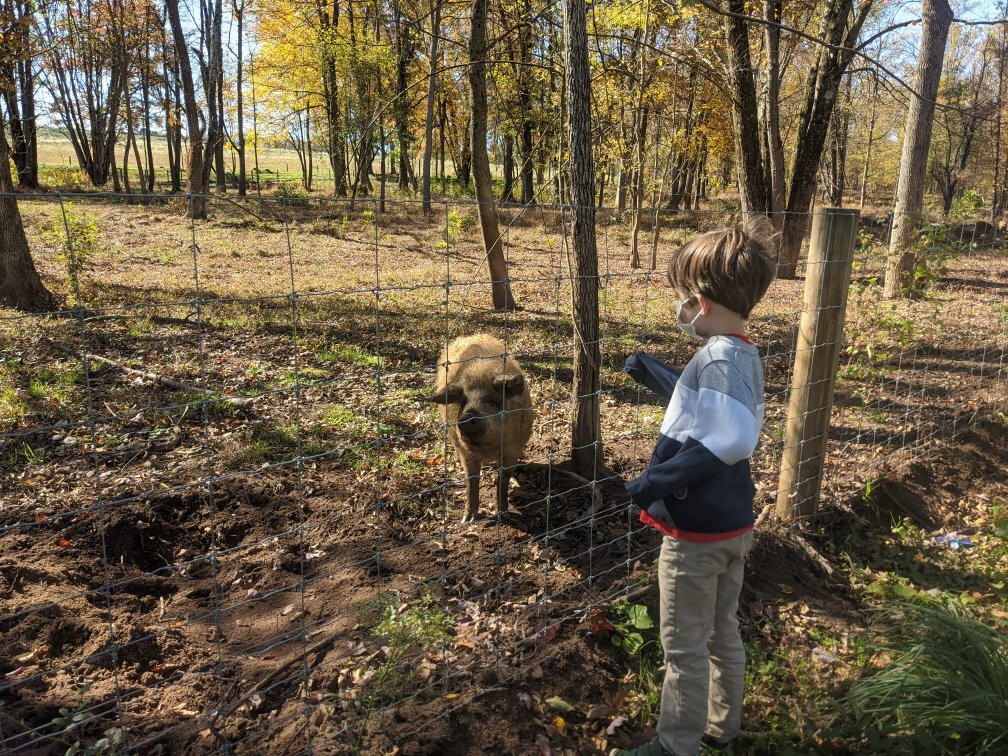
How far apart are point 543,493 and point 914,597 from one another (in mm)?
2474

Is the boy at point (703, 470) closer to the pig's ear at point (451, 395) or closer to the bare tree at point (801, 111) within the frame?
the pig's ear at point (451, 395)

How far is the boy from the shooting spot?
92.8 inches

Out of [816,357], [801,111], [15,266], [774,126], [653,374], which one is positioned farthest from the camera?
[774,126]

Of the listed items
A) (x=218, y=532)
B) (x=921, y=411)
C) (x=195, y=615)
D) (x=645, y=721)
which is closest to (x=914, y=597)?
(x=645, y=721)

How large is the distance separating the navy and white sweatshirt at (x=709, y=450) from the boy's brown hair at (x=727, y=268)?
165 millimetres

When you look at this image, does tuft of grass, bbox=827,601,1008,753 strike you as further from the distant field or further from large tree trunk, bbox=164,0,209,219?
the distant field

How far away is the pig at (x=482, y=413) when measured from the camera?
4520 mm

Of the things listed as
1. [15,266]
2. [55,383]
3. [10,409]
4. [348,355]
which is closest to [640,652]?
[348,355]

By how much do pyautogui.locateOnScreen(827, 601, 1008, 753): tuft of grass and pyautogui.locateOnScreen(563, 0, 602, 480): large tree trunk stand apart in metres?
1.83

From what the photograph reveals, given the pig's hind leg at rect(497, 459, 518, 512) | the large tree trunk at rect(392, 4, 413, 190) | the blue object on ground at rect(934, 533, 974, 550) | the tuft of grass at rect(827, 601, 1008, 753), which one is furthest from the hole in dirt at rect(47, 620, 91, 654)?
the large tree trunk at rect(392, 4, 413, 190)

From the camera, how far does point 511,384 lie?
449cm

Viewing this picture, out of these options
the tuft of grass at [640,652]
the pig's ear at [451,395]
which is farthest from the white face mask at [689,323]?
the pig's ear at [451,395]

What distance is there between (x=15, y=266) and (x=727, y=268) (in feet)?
33.6

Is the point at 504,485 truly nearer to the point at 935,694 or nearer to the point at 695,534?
the point at 695,534
